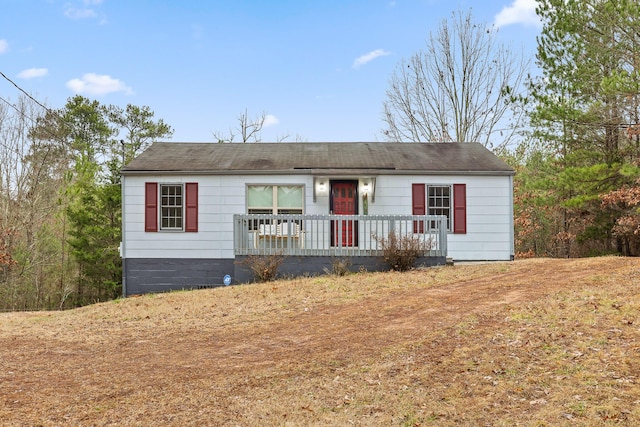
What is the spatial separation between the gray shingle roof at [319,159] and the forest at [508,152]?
272cm

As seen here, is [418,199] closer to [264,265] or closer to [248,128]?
[264,265]

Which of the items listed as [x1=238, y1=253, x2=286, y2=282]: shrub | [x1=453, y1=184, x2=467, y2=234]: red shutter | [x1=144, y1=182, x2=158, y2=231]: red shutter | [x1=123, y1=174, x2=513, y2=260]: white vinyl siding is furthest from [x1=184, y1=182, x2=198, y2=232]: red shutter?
[x1=453, y1=184, x2=467, y2=234]: red shutter

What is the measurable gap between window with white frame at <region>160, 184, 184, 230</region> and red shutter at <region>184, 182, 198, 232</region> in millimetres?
176

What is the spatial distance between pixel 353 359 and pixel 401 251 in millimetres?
6542

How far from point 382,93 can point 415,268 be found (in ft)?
51.7

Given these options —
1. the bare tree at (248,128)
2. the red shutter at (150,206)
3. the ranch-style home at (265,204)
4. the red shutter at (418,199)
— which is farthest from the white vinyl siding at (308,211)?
the bare tree at (248,128)

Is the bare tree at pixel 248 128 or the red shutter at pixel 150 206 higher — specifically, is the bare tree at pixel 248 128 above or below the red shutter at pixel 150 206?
above

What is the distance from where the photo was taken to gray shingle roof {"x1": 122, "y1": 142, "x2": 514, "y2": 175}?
13.9 meters

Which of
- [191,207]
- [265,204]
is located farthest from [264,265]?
[191,207]

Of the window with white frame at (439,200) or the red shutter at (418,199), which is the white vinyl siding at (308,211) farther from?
the window with white frame at (439,200)

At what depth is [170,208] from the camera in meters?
14.0

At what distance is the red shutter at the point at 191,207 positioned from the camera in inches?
550

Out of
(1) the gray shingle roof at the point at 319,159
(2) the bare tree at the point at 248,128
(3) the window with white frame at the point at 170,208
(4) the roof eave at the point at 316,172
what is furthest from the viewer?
(2) the bare tree at the point at 248,128

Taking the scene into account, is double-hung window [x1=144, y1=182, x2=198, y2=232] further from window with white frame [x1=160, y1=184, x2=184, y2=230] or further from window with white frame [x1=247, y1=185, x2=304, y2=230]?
window with white frame [x1=247, y1=185, x2=304, y2=230]
